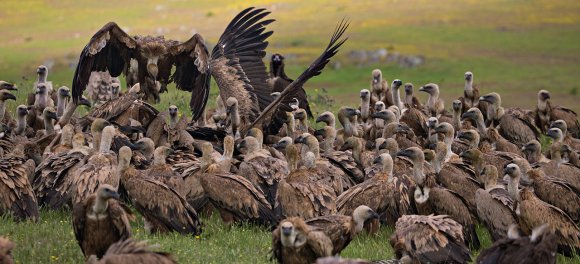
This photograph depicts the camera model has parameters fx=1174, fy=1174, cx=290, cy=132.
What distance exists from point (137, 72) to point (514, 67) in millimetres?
27638

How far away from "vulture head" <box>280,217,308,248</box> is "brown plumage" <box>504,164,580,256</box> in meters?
2.54

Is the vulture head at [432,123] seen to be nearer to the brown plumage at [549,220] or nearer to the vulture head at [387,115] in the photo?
the vulture head at [387,115]

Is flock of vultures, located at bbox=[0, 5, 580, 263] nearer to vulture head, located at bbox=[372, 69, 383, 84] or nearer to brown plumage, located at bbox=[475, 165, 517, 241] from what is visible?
brown plumage, located at bbox=[475, 165, 517, 241]

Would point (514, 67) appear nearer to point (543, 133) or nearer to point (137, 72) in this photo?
point (543, 133)

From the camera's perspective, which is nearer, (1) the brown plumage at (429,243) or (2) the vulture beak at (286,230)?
(2) the vulture beak at (286,230)

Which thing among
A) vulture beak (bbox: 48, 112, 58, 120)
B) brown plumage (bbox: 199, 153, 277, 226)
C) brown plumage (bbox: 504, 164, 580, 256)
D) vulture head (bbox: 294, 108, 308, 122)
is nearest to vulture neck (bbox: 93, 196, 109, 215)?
brown plumage (bbox: 199, 153, 277, 226)

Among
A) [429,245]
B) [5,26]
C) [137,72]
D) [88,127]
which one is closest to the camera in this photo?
[429,245]

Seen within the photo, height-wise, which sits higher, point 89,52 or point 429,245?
point 89,52

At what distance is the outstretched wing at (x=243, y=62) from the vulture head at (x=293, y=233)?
6.81 m

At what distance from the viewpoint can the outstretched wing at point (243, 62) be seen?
16234 millimetres

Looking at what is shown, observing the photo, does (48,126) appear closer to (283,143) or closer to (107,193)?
(283,143)

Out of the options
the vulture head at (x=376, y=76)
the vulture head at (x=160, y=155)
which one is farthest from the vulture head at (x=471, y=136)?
the vulture head at (x=160, y=155)

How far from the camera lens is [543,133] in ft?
59.4

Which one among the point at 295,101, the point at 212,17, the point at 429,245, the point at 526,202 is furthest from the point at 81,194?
the point at 212,17
